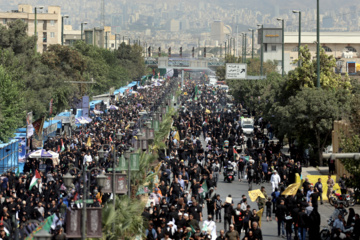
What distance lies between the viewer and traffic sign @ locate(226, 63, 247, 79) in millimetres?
72625

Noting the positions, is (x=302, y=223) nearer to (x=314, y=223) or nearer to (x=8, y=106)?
(x=314, y=223)

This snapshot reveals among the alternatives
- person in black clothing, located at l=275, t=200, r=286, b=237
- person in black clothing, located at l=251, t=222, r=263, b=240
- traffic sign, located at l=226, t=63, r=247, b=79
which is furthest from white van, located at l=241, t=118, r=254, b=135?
person in black clothing, located at l=251, t=222, r=263, b=240

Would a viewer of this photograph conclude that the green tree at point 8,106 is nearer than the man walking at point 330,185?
No

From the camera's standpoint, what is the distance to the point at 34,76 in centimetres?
5416

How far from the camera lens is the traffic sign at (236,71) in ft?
238

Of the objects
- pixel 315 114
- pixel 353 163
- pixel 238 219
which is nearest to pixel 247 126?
pixel 315 114

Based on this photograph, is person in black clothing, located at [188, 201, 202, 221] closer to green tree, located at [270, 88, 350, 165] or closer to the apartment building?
green tree, located at [270, 88, 350, 165]

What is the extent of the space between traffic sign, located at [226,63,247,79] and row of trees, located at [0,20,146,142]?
13.1m

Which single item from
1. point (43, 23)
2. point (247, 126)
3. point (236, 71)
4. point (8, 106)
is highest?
point (43, 23)

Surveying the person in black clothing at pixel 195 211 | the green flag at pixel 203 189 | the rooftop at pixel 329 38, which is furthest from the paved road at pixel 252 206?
the rooftop at pixel 329 38

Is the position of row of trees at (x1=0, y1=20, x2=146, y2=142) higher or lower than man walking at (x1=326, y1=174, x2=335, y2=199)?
higher

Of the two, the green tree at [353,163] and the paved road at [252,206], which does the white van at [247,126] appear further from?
the green tree at [353,163]

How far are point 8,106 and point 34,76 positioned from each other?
39.8ft

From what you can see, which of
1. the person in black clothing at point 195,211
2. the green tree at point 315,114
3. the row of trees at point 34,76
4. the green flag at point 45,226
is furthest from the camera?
the row of trees at point 34,76
